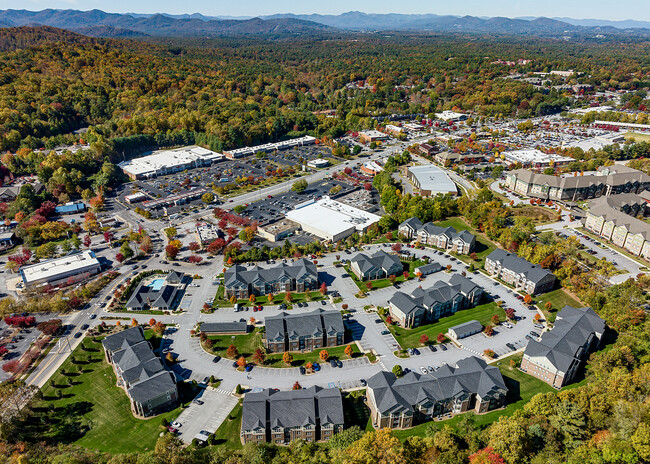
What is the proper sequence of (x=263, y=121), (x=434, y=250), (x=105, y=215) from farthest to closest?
(x=263, y=121), (x=105, y=215), (x=434, y=250)

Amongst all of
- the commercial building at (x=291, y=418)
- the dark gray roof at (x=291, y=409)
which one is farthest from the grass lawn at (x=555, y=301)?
the commercial building at (x=291, y=418)

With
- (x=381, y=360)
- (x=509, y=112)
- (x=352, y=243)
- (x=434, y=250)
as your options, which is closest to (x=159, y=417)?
(x=381, y=360)

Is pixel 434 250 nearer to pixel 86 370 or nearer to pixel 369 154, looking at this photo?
pixel 86 370

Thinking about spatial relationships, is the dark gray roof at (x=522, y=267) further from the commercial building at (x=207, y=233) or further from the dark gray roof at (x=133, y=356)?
the dark gray roof at (x=133, y=356)

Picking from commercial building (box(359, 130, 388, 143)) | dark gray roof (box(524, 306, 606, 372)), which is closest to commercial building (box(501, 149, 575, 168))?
commercial building (box(359, 130, 388, 143))

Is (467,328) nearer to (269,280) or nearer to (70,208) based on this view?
(269,280)

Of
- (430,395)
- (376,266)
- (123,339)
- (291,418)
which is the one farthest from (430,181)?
(123,339)

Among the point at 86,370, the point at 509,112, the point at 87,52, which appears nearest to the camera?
the point at 86,370
